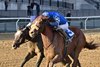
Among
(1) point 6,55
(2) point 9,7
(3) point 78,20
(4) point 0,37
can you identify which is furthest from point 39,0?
(1) point 6,55

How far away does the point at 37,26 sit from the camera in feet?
23.8

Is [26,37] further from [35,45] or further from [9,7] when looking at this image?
[9,7]

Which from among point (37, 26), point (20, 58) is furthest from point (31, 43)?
point (20, 58)

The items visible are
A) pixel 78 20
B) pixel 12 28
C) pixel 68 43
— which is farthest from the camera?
pixel 78 20

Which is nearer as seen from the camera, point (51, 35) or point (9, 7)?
point (51, 35)

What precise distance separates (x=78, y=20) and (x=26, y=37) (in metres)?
13.1

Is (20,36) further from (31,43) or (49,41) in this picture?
(49,41)

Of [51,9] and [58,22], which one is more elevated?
[58,22]

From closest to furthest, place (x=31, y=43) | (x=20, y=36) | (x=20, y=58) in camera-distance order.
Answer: (x=20, y=36) < (x=31, y=43) < (x=20, y=58)

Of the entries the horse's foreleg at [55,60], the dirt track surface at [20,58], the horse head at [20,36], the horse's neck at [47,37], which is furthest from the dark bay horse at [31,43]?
the dirt track surface at [20,58]

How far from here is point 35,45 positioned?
8.71 meters

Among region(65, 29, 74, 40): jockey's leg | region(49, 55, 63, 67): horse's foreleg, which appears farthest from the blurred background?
region(49, 55, 63, 67): horse's foreleg

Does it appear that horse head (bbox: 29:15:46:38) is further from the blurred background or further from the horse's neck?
the blurred background

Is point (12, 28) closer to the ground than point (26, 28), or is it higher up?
closer to the ground
